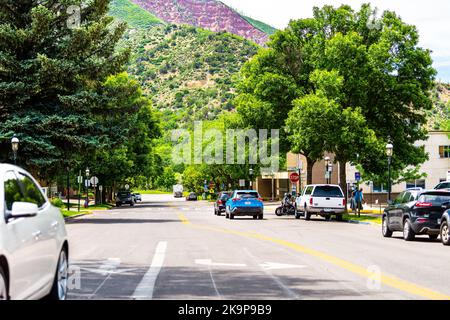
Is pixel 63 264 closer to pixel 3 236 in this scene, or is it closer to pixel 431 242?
pixel 3 236

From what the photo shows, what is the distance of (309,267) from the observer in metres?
16.0

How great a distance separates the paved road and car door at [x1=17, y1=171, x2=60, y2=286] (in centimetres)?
163

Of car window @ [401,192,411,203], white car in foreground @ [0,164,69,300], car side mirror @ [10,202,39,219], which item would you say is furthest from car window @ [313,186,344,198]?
car side mirror @ [10,202,39,219]

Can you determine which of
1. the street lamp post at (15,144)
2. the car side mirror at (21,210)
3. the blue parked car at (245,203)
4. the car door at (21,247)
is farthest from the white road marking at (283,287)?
the blue parked car at (245,203)

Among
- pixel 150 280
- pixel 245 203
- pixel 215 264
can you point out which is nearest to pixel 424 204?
pixel 215 264

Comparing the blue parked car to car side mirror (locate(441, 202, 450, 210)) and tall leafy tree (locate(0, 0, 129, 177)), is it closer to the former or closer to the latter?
tall leafy tree (locate(0, 0, 129, 177))

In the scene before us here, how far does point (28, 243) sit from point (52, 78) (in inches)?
1333

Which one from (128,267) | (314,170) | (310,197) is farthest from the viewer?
(314,170)

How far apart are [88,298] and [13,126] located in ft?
101

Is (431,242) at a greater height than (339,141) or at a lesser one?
lesser

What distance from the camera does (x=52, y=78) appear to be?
4103 centimetres

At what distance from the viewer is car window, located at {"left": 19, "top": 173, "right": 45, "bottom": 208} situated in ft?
30.0

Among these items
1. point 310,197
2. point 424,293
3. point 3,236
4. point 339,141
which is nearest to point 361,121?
point 339,141

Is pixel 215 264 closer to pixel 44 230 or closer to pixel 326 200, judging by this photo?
pixel 44 230
